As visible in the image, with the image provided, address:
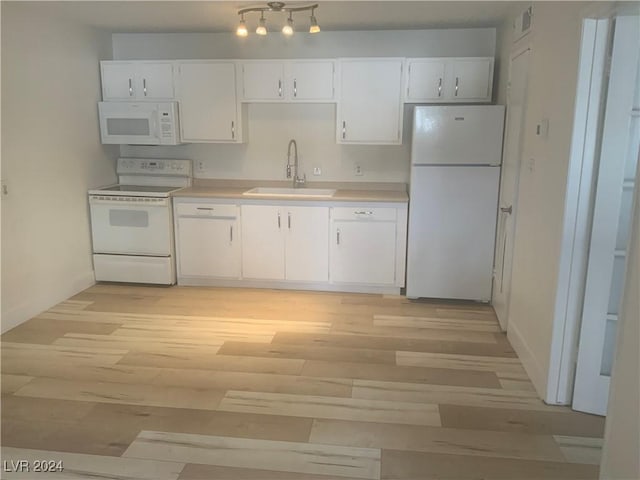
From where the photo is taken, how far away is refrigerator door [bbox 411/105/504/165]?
3.96 meters

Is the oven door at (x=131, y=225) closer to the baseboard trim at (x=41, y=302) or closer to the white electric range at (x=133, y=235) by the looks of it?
the white electric range at (x=133, y=235)

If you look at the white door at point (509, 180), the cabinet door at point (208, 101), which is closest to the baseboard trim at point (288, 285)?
the white door at point (509, 180)

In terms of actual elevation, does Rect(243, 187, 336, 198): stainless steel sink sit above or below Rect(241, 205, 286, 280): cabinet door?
above

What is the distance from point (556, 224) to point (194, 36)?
3.76 metres

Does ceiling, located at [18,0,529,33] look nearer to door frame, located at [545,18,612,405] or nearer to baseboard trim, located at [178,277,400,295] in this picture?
door frame, located at [545,18,612,405]

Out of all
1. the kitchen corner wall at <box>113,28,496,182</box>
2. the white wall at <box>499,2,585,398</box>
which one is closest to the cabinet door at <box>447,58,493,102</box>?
the kitchen corner wall at <box>113,28,496,182</box>

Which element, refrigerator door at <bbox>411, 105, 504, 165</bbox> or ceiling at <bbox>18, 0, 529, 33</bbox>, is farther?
refrigerator door at <bbox>411, 105, 504, 165</bbox>

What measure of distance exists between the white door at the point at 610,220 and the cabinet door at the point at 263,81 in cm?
285

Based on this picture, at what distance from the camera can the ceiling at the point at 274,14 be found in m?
3.65

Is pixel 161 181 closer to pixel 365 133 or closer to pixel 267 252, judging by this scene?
pixel 267 252

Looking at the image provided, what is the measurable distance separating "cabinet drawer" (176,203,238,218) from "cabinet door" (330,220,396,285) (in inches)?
37.4

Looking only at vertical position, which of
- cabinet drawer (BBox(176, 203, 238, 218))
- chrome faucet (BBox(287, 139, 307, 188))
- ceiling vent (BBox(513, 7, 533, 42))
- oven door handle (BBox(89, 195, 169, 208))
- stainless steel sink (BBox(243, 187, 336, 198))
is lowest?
cabinet drawer (BBox(176, 203, 238, 218))

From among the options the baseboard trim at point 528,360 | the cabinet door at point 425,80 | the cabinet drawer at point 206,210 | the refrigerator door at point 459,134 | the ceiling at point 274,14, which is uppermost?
the ceiling at point 274,14

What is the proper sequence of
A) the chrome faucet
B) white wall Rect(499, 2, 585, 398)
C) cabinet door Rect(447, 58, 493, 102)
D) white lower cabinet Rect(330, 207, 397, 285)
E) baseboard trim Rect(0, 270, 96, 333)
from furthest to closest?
the chrome faucet < white lower cabinet Rect(330, 207, 397, 285) < cabinet door Rect(447, 58, 493, 102) < baseboard trim Rect(0, 270, 96, 333) < white wall Rect(499, 2, 585, 398)
